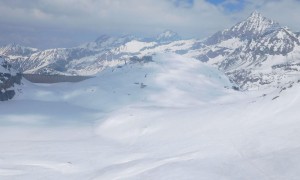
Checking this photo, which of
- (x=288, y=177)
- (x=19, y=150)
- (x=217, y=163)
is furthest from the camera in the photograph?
(x=19, y=150)

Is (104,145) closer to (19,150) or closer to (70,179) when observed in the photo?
(19,150)

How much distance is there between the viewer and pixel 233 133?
10469 cm

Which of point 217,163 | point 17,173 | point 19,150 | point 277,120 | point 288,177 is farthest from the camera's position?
point 19,150

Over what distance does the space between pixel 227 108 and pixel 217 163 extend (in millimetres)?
63334

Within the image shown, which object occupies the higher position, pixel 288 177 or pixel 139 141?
pixel 288 177

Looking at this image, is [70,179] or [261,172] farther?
[70,179]

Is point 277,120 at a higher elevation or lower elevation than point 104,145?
higher

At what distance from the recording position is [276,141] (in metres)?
86.3

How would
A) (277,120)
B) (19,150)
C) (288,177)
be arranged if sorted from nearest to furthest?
1. (288,177)
2. (277,120)
3. (19,150)

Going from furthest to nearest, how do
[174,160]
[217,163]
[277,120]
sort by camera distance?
[277,120] → [174,160] → [217,163]

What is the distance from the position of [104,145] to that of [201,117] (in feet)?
105

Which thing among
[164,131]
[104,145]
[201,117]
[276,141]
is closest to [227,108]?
[201,117]

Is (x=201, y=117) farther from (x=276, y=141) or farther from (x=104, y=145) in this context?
(x=276, y=141)

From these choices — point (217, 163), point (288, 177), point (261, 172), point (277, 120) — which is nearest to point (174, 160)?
point (217, 163)
